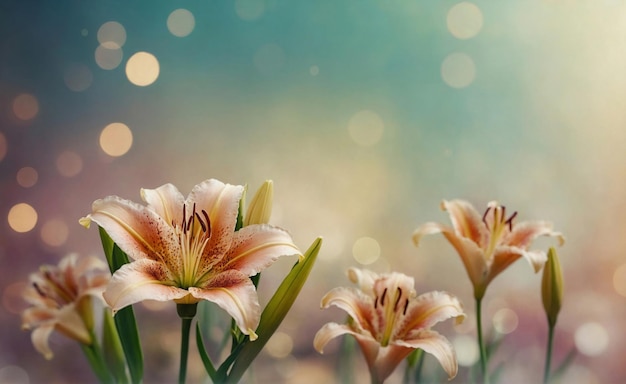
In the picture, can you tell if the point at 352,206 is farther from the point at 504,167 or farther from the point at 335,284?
the point at 504,167

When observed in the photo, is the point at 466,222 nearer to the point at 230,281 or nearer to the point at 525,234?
the point at 525,234

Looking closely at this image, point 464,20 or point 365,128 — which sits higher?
point 464,20

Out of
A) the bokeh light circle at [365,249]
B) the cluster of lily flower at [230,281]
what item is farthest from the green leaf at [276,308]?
the bokeh light circle at [365,249]

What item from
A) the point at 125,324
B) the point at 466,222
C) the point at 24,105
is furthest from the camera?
the point at 24,105

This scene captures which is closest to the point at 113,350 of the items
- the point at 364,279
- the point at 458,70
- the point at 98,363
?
the point at 98,363

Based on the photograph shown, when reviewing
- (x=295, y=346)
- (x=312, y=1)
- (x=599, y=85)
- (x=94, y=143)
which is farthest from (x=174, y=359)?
(x=599, y=85)

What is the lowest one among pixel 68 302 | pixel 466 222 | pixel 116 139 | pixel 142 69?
pixel 68 302

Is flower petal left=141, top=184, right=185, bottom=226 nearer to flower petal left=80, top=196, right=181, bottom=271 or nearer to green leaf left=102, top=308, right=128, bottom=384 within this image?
flower petal left=80, top=196, right=181, bottom=271

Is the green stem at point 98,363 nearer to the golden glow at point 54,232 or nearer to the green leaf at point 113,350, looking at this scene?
the green leaf at point 113,350
